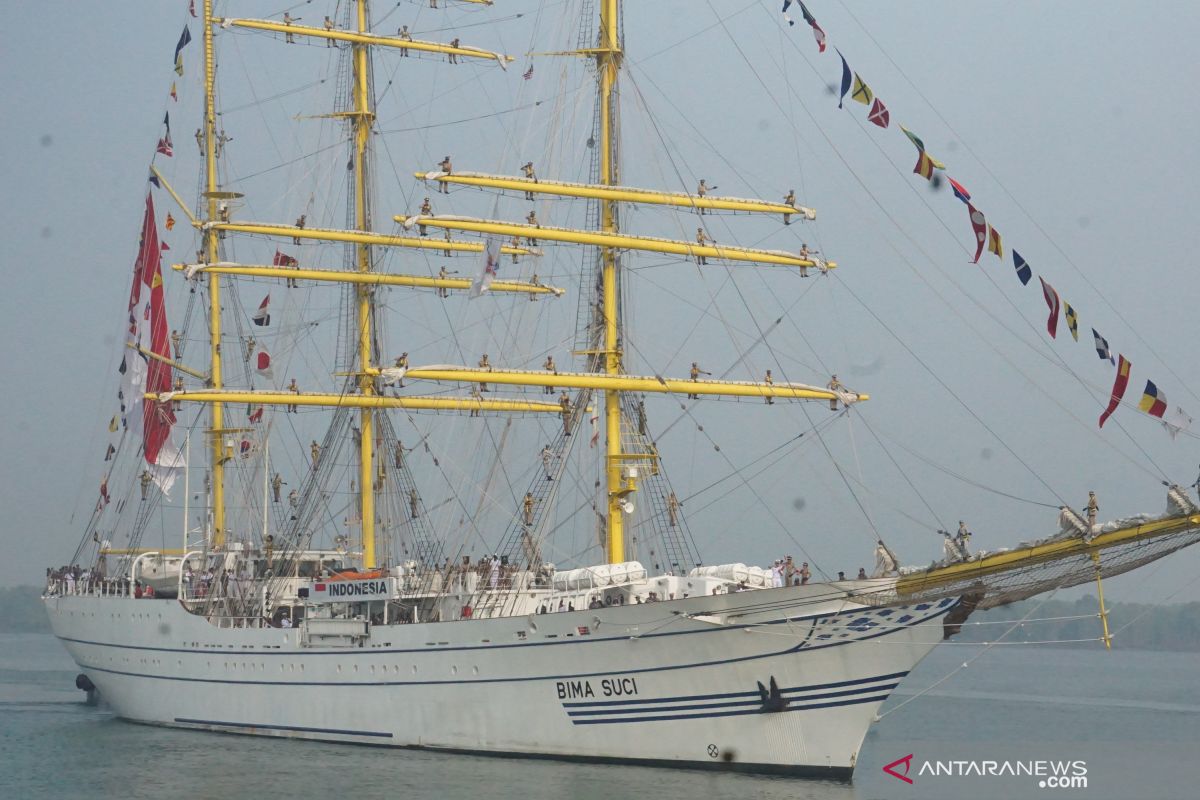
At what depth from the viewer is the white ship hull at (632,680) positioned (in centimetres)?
3142

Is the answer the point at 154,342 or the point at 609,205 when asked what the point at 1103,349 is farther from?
the point at 154,342

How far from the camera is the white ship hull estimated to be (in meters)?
31.4

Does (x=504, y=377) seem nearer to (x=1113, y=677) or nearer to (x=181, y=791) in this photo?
(x=181, y=791)

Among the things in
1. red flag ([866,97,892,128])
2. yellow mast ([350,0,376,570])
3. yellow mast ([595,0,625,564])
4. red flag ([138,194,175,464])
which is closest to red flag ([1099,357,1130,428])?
red flag ([866,97,892,128])

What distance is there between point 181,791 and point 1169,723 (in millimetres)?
36046

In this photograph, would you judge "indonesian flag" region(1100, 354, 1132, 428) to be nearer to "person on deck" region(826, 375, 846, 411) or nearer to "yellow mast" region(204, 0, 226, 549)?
"person on deck" region(826, 375, 846, 411)

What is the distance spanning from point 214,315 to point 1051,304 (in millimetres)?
33511

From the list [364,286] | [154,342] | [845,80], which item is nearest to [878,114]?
[845,80]

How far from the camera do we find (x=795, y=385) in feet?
125

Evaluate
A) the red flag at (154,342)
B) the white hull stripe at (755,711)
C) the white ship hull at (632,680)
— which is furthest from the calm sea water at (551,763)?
the red flag at (154,342)

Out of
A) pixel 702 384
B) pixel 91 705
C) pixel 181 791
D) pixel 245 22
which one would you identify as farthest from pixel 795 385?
pixel 91 705

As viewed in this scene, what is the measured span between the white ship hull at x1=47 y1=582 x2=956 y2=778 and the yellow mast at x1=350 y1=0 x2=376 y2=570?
6.57 m

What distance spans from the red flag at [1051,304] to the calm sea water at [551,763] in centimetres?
1012

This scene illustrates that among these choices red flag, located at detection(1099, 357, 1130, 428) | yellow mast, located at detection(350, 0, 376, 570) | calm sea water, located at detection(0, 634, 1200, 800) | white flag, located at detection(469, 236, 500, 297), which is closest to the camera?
red flag, located at detection(1099, 357, 1130, 428)
